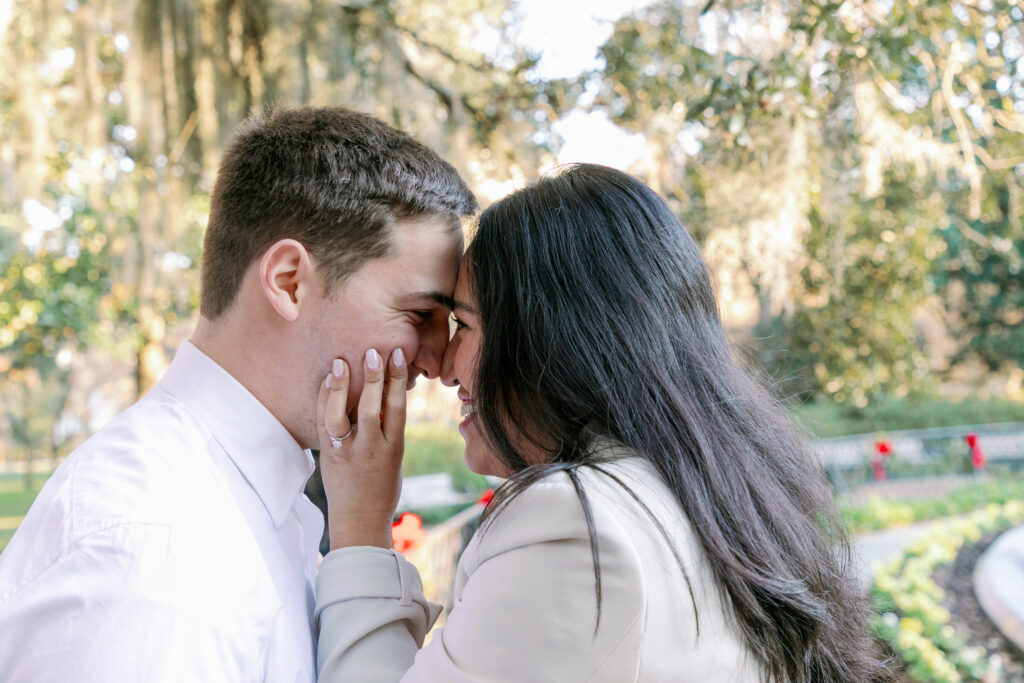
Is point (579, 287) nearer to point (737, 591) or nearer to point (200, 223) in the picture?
point (737, 591)

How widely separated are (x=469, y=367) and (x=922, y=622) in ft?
13.4

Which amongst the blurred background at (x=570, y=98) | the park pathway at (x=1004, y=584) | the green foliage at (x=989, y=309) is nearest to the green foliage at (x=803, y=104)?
the blurred background at (x=570, y=98)

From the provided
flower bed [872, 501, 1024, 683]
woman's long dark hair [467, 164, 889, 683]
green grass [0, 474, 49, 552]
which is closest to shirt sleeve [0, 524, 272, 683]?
woman's long dark hair [467, 164, 889, 683]

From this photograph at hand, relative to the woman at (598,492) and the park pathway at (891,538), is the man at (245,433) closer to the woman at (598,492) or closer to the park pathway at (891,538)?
the woman at (598,492)

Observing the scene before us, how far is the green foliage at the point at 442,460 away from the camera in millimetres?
11000

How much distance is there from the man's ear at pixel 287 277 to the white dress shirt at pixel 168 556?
0.53ft

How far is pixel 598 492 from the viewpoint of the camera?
3.56 feet

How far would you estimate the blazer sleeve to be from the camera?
3.30 feet

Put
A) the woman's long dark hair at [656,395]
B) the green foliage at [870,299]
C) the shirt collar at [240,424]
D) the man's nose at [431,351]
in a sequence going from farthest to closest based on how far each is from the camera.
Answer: the green foliage at [870,299] < the man's nose at [431,351] < the shirt collar at [240,424] < the woman's long dark hair at [656,395]

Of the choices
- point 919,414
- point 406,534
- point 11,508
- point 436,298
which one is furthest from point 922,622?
point 11,508

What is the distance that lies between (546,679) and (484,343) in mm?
598

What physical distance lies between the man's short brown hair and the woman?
0.18 meters

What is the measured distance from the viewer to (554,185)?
1498 millimetres

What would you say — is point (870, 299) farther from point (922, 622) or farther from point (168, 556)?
point (168, 556)
